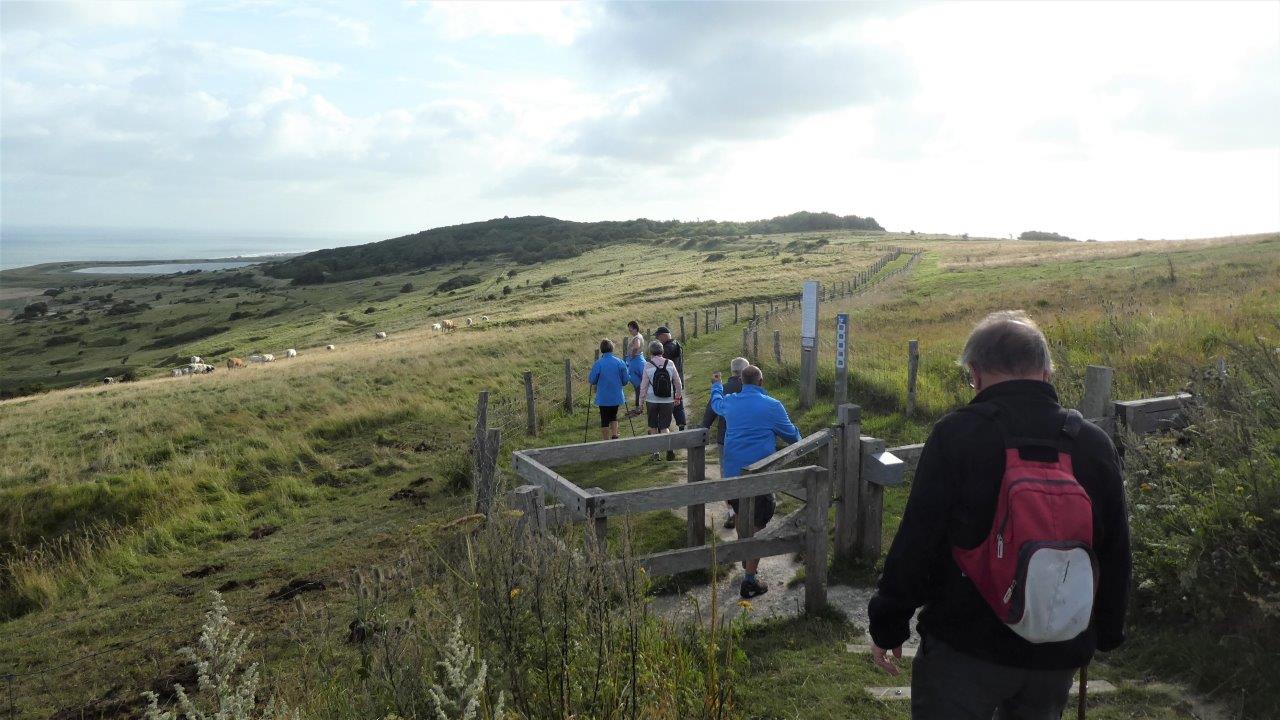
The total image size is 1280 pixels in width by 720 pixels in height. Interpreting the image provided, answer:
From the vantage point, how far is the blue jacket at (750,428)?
6.96 m

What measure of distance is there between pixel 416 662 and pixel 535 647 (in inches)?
20.5

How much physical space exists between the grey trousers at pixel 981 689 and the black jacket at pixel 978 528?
0.05 metres

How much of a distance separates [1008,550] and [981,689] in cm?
54

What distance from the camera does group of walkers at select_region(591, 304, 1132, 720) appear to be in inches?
94.8

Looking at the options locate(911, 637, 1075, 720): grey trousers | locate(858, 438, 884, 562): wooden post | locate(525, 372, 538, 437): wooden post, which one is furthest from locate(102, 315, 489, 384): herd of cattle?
locate(911, 637, 1075, 720): grey trousers

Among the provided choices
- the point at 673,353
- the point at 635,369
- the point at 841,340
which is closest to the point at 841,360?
the point at 841,340

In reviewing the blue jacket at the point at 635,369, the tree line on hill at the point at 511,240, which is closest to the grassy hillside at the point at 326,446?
the blue jacket at the point at 635,369

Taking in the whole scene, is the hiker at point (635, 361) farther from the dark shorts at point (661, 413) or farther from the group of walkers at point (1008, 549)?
the group of walkers at point (1008, 549)

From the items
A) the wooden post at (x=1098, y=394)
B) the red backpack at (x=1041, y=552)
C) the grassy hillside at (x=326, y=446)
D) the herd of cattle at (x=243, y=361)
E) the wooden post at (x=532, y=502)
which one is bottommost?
the herd of cattle at (x=243, y=361)

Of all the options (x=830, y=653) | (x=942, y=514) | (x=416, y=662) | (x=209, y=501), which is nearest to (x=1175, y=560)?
(x=830, y=653)

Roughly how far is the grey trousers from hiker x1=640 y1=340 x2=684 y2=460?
28.4 ft

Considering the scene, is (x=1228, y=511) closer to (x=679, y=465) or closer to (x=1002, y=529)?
(x=1002, y=529)

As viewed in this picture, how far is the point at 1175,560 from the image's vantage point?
5141 mm

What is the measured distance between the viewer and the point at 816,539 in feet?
19.2
